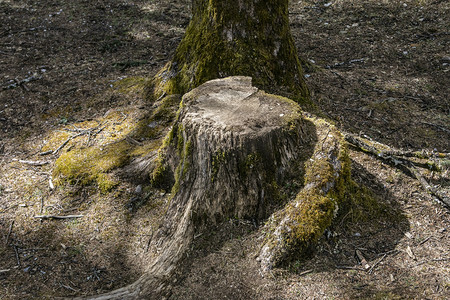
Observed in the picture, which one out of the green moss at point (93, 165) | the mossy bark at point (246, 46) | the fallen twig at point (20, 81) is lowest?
the green moss at point (93, 165)

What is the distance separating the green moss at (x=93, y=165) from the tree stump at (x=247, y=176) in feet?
4.15

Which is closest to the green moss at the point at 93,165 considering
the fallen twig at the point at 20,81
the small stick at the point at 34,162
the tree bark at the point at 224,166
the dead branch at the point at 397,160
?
the small stick at the point at 34,162

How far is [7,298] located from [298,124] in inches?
120

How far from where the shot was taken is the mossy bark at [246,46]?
178 inches

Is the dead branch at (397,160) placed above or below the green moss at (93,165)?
above

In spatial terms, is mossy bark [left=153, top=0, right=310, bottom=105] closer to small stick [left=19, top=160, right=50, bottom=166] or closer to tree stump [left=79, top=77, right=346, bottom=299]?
tree stump [left=79, top=77, right=346, bottom=299]

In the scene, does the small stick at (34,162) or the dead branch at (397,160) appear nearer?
the dead branch at (397,160)

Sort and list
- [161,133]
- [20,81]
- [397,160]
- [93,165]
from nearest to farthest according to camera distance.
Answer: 1. [397,160]
2. [93,165]
3. [161,133]
4. [20,81]

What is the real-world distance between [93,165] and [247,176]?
237 cm

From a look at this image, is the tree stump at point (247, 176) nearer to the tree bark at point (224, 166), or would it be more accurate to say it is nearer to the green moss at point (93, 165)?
the tree bark at point (224, 166)

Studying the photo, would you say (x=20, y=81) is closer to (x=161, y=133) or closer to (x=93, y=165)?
(x=93, y=165)

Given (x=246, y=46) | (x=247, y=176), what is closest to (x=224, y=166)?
(x=247, y=176)

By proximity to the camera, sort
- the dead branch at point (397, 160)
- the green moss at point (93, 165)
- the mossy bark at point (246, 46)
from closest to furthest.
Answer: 1. the dead branch at point (397, 160)
2. the green moss at point (93, 165)
3. the mossy bark at point (246, 46)

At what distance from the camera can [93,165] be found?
4.51 m
